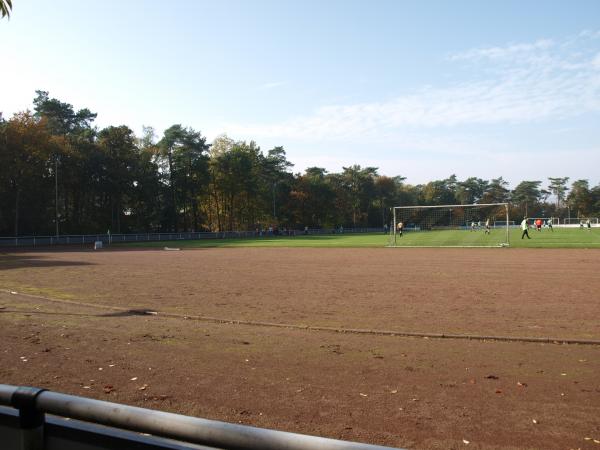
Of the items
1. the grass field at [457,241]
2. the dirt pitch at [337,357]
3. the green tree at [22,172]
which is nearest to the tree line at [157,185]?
the green tree at [22,172]

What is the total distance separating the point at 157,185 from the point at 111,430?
8347 cm

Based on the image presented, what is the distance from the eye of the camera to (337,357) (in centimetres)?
741

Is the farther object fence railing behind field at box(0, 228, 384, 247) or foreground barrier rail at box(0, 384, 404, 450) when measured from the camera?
fence railing behind field at box(0, 228, 384, 247)

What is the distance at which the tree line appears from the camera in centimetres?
5981

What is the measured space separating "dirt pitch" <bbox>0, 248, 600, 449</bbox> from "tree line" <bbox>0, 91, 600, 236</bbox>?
171ft

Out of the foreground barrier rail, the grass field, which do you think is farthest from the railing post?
the grass field

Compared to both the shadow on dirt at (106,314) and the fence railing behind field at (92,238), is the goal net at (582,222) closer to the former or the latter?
the fence railing behind field at (92,238)

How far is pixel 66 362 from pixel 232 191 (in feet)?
285

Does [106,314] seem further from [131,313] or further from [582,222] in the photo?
[582,222]

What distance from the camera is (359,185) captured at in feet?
410

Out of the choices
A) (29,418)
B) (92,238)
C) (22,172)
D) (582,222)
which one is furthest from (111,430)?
(582,222)

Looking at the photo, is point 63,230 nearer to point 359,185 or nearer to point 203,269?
point 203,269

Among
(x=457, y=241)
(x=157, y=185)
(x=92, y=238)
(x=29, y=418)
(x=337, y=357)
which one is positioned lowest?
(x=337, y=357)

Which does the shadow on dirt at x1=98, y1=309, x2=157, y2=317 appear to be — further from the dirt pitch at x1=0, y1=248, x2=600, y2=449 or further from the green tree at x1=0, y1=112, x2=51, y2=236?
the green tree at x1=0, y1=112, x2=51, y2=236
